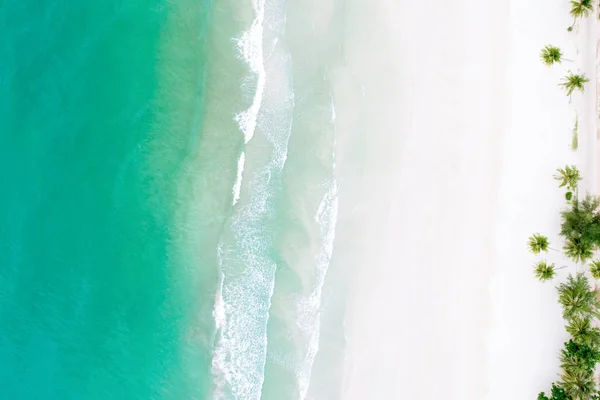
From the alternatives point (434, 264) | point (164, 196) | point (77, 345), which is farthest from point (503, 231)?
point (77, 345)

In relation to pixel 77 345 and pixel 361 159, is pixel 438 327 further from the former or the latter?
pixel 77 345

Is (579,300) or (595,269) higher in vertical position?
(595,269)

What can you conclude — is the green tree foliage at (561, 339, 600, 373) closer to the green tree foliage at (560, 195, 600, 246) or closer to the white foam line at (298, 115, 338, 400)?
the green tree foliage at (560, 195, 600, 246)

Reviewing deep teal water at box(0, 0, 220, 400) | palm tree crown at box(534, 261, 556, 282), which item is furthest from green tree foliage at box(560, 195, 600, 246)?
deep teal water at box(0, 0, 220, 400)

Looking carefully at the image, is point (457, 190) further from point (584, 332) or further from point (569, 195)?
point (584, 332)

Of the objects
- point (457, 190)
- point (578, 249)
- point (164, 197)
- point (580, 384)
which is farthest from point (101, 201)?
point (580, 384)

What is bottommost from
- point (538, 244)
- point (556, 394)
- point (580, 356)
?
point (556, 394)
